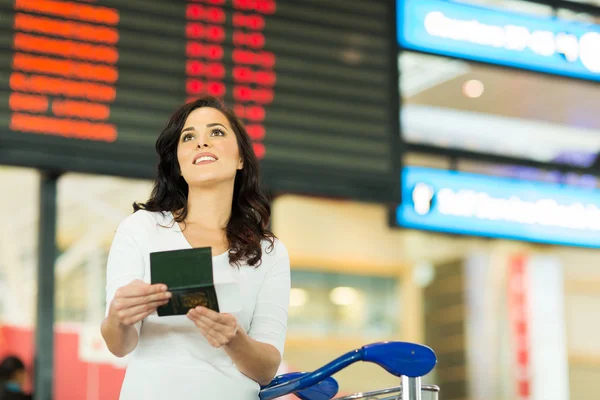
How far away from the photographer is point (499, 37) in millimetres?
4699

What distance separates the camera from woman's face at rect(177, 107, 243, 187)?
1.93m

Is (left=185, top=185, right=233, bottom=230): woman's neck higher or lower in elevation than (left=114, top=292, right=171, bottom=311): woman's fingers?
higher

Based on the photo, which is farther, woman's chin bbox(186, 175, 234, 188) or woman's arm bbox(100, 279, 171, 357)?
woman's chin bbox(186, 175, 234, 188)

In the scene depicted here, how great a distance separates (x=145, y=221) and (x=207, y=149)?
7.9 inches

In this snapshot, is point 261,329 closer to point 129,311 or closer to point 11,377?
point 129,311

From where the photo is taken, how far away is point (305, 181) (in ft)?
12.9

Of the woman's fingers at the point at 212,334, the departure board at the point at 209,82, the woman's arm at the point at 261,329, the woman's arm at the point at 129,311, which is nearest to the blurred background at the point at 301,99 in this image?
the departure board at the point at 209,82

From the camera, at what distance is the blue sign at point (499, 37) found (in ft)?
15.0

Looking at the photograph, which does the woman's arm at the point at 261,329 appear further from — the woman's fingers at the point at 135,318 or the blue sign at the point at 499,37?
the blue sign at the point at 499,37

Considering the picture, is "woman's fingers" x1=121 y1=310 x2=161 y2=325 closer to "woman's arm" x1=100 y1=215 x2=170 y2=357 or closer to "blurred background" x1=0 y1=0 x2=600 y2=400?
"woman's arm" x1=100 y1=215 x2=170 y2=357

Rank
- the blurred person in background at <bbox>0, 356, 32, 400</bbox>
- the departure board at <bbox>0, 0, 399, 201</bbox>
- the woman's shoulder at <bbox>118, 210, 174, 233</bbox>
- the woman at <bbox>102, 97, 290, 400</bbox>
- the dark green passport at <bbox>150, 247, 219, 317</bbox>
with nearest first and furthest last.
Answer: the dark green passport at <bbox>150, 247, 219, 317</bbox>
the woman at <bbox>102, 97, 290, 400</bbox>
the woman's shoulder at <bbox>118, 210, 174, 233</bbox>
the departure board at <bbox>0, 0, 399, 201</bbox>
the blurred person in background at <bbox>0, 356, 32, 400</bbox>

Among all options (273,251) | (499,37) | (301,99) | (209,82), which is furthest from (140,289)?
(499,37)

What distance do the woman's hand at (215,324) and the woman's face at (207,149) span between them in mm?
422

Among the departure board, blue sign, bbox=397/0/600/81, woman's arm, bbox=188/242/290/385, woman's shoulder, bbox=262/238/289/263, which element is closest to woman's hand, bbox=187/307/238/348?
woman's arm, bbox=188/242/290/385
